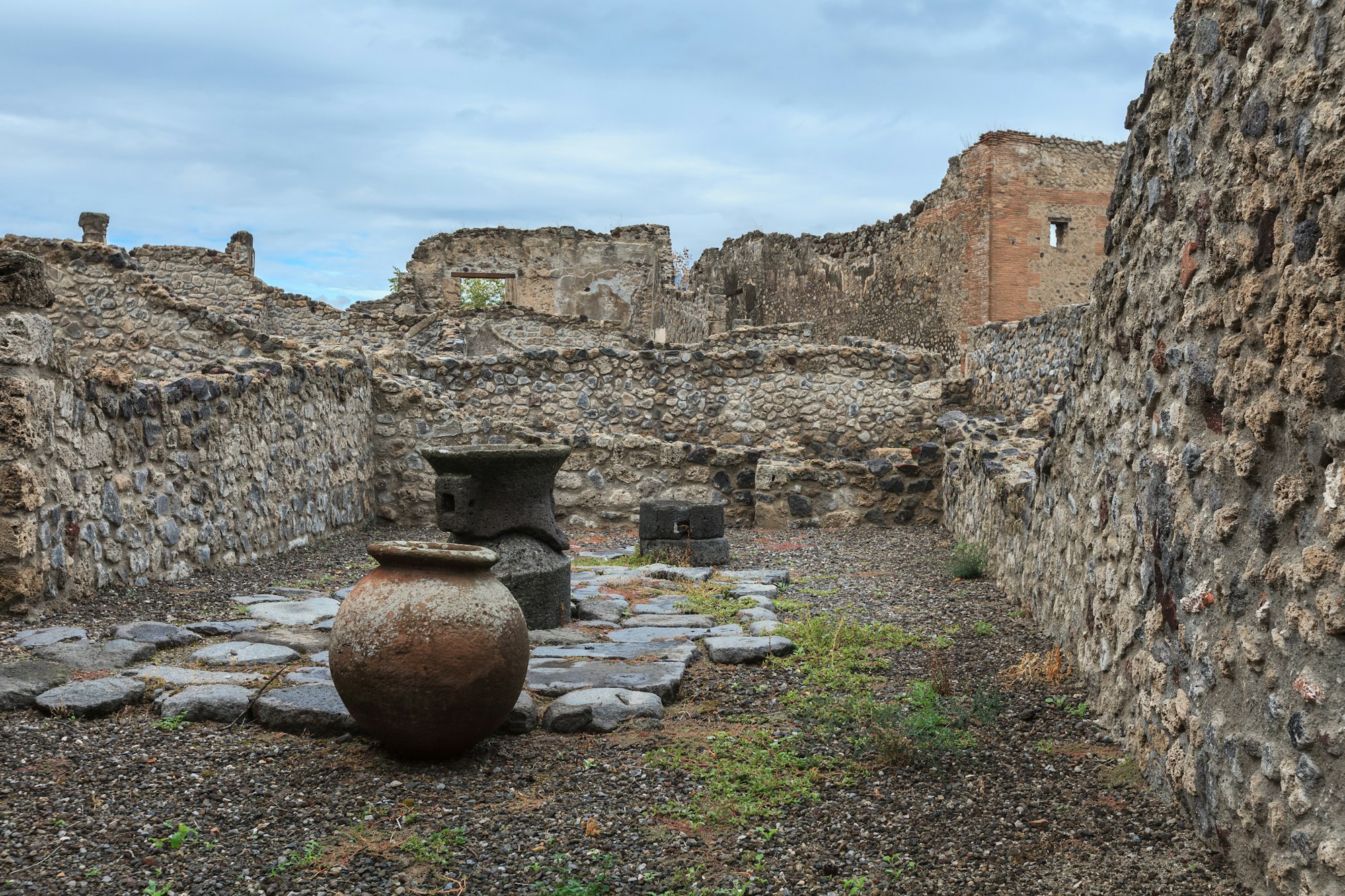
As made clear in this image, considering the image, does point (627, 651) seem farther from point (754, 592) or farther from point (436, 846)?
point (436, 846)

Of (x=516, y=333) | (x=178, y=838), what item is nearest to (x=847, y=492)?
(x=178, y=838)

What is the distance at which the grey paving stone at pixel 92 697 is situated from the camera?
3904 mm

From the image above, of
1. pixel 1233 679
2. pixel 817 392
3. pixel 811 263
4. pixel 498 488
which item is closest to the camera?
pixel 1233 679

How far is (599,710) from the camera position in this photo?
4176 millimetres

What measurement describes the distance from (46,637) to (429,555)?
2513 millimetres

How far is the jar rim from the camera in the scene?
3598 millimetres

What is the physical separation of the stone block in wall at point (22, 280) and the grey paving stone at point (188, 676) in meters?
2.18

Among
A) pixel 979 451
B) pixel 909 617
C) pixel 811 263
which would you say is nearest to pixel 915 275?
pixel 811 263

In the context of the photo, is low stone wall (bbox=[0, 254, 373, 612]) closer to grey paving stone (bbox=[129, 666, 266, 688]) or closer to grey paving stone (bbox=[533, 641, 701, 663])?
grey paving stone (bbox=[129, 666, 266, 688])

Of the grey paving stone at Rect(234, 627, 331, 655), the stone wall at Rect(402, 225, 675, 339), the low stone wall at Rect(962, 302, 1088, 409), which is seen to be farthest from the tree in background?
the grey paving stone at Rect(234, 627, 331, 655)

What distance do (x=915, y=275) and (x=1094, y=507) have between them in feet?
62.6

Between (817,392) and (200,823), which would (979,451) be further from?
(200,823)

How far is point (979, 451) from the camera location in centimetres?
872

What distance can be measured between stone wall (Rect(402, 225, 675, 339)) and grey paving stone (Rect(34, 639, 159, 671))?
17347 mm
